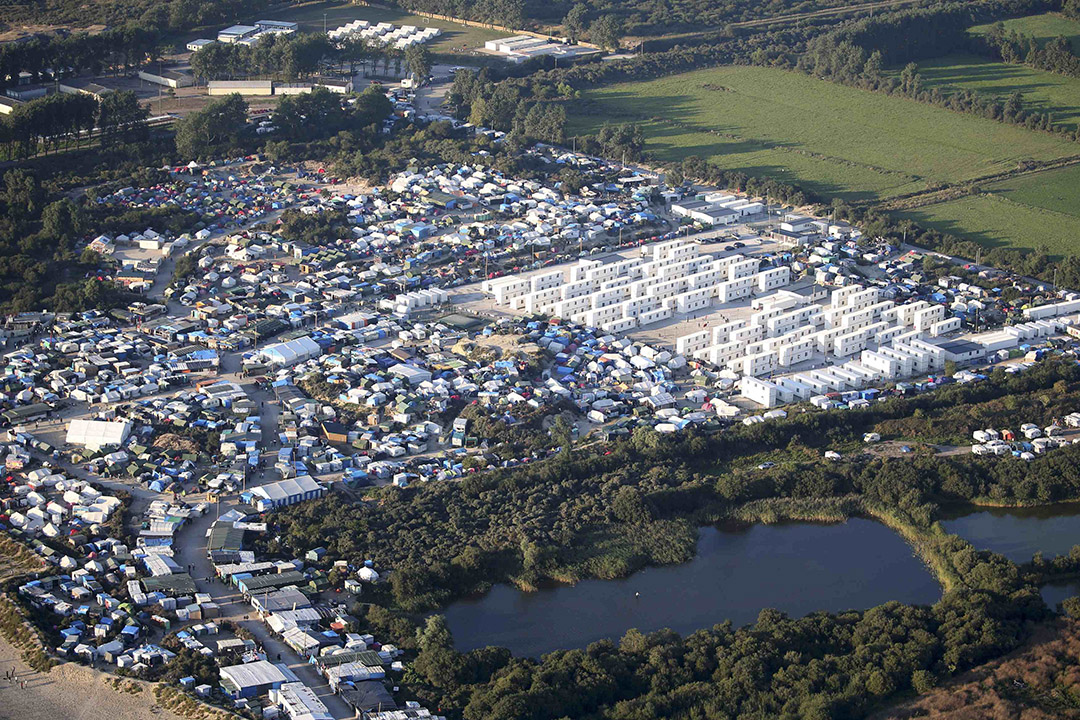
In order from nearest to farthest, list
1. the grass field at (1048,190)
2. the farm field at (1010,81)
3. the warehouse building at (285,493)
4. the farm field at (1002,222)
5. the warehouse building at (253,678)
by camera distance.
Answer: the warehouse building at (253,678), the warehouse building at (285,493), the farm field at (1002,222), the grass field at (1048,190), the farm field at (1010,81)

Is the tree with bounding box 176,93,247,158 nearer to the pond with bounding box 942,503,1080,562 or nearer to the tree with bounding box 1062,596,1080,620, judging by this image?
the pond with bounding box 942,503,1080,562

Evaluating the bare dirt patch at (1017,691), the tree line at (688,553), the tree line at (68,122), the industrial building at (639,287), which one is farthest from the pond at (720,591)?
the tree line at (68,122)

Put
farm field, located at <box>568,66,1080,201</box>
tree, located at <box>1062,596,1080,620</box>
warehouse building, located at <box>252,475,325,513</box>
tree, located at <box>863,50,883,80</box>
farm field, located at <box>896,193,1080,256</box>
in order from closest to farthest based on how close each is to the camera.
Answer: tree, located at <box>1062,596,1080,620</box> < warehouse building, located at <box>252,475,325,513</box> < farm field, located at <box>896,193,1080,256</box> < farm field, located at <box>568,66,1080,201</box> < tree, located at <box>863,50,883,80</box>

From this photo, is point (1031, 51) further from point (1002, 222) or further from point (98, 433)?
point (98, 433)

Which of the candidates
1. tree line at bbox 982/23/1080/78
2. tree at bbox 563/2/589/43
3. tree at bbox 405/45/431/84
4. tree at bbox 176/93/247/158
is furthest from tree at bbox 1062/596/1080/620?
tree at bbox 563/2/589/43

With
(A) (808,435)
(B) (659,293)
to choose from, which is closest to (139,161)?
(B) (659,293)

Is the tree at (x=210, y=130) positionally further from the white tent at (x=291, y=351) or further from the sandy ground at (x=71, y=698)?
the sandy ground at (x=71, y=698)

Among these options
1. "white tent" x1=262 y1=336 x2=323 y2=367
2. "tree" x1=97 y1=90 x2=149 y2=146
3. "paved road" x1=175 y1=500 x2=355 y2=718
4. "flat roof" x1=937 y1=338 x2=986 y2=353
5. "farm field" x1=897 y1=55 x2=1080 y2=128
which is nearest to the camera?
→ "paved road" x1=175 y1=500 x2=355 y2=718

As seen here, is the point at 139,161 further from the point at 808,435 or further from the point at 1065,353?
the point at 1065,353
